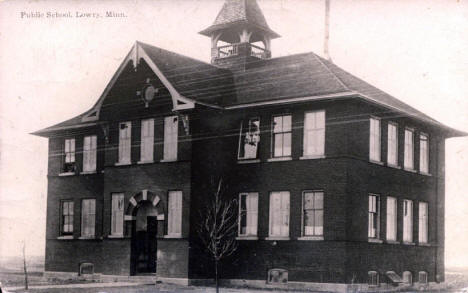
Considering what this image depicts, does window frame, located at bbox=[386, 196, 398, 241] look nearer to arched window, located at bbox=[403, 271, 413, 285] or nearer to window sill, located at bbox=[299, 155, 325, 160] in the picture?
arched window, located at bbox=[403, 271, 413, 285]

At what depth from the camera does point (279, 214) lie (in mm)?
34094

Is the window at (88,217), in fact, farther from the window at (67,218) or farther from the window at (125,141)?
the window at (125,141)

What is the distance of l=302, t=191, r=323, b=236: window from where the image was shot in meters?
32.9

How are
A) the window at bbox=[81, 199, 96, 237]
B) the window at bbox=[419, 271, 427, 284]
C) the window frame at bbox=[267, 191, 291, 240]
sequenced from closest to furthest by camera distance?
the window frame at bbox=[267, 191, 291, 240] → the window at bbox=[419, 271, 427, 284] → the window at bbox=[81, 199, 96, 237]

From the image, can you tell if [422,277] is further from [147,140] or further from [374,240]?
[147,140]

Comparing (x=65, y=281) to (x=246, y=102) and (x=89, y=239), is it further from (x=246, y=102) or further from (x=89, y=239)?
(x=246, y=102)

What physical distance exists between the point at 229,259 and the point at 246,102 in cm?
681

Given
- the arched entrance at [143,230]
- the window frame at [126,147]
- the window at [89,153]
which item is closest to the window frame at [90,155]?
the window at [89,153]

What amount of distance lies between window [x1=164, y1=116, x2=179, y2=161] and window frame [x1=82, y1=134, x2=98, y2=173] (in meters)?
6.67

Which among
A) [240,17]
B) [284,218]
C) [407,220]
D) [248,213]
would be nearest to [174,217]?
[248,213]

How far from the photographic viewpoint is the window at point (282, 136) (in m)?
34.1

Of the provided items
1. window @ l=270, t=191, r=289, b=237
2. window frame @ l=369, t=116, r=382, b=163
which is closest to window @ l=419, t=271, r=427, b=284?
window frame @ l=369, t=116, r=382, b=163

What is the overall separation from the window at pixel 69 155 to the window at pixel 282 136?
Result: 12412 mm

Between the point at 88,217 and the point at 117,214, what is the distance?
4.36m
